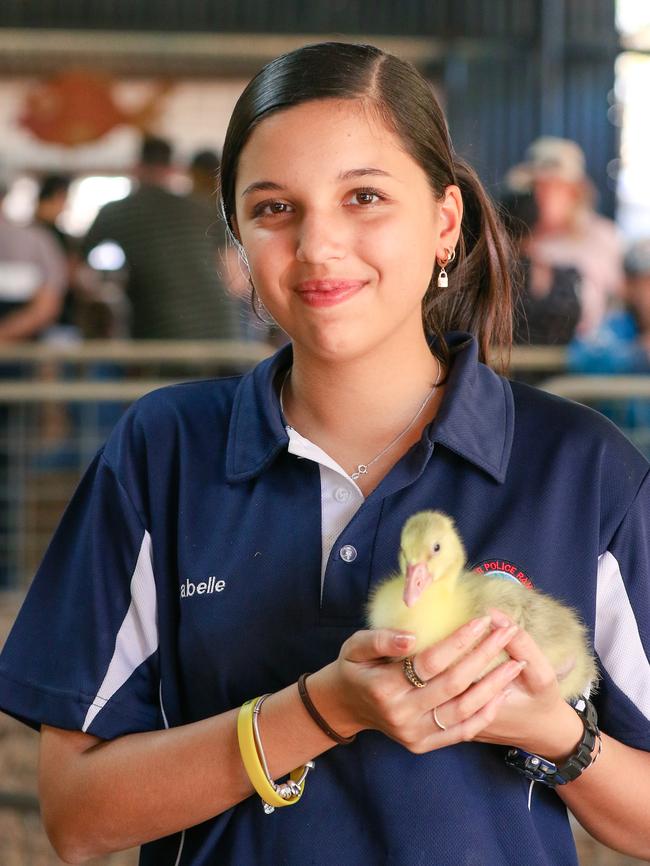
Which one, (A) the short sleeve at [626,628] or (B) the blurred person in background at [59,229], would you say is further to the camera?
(B) the blurred person in background at [59,229]

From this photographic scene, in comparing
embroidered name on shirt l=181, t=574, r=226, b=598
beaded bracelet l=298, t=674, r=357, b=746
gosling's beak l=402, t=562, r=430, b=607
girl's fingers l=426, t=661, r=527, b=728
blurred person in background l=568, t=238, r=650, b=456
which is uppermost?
gosling's beak l=402, t=562, r=430, b=607

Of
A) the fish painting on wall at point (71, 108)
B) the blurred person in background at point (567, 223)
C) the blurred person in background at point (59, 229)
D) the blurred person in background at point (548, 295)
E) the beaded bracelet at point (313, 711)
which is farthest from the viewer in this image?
the fish painting on wall at point (71, 108)

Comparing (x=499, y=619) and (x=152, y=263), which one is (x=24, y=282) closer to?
(x=152, y=263)

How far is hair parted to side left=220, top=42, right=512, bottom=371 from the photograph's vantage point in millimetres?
1370

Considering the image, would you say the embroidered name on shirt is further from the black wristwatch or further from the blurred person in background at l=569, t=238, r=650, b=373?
the blurred person in background at l=569, t=238, r=650, b=373

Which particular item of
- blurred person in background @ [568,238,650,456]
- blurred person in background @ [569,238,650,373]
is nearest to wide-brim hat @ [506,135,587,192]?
blurred person in background @ [569,238,650,373]

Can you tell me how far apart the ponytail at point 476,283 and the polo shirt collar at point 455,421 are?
0.27 ft

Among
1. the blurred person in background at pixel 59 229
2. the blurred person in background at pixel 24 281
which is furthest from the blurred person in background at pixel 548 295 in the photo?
the blurred person in background at pixel 59 229

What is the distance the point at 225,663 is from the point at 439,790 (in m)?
0.26

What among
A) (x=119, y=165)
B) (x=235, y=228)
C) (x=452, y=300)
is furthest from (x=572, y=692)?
(x=119, y=165)

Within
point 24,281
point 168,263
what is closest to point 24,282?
point 24,281

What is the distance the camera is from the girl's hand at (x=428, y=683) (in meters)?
1.10

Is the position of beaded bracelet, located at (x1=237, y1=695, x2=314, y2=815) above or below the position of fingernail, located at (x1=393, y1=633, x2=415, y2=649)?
below

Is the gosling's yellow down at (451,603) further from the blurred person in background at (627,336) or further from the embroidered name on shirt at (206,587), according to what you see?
the blurred person in background at (627,336)
